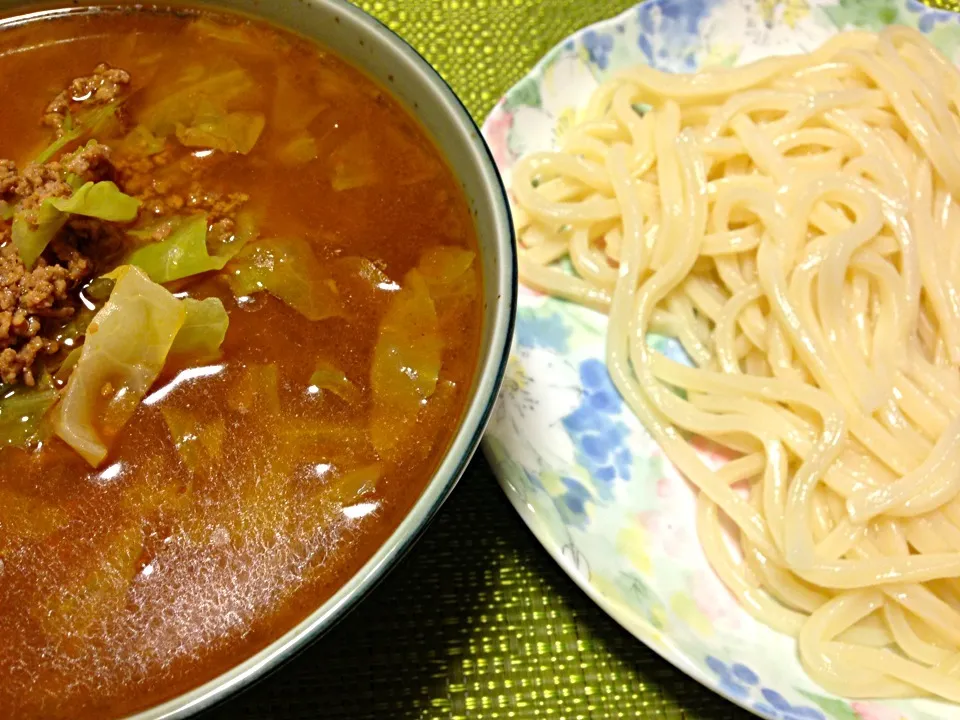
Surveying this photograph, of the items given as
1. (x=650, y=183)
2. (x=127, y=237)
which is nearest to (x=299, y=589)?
(x=127, y=237)

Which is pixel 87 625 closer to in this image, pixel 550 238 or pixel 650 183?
pixel 550 238

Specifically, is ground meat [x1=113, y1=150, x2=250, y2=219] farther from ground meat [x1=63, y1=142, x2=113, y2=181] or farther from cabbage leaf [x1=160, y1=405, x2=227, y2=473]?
cabbage leaf [x1=160, y1=405, x2=227, y2=473]

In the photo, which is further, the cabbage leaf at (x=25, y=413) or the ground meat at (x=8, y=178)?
the ground meat at (x=8, y=178)

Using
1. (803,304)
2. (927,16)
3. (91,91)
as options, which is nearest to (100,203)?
(91,91)

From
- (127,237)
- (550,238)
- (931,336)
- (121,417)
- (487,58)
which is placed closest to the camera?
(121,417)

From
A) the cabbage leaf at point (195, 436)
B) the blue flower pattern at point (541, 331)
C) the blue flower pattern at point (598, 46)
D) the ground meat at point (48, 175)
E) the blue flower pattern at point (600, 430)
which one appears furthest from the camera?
the blue flower pattern at point (598, 46)

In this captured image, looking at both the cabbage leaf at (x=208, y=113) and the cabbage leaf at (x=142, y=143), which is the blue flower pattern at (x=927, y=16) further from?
the cabbage leaf at (x=142, y=143)

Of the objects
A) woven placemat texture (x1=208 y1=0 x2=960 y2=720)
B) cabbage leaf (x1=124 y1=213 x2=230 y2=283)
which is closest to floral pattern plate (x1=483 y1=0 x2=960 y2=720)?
woven placemat texture (x1=208 y1=0 x2=960 y2=720)

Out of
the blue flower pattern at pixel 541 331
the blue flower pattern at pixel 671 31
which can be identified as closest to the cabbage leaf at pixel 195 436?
the blue flower pattern at pixel 541 331
